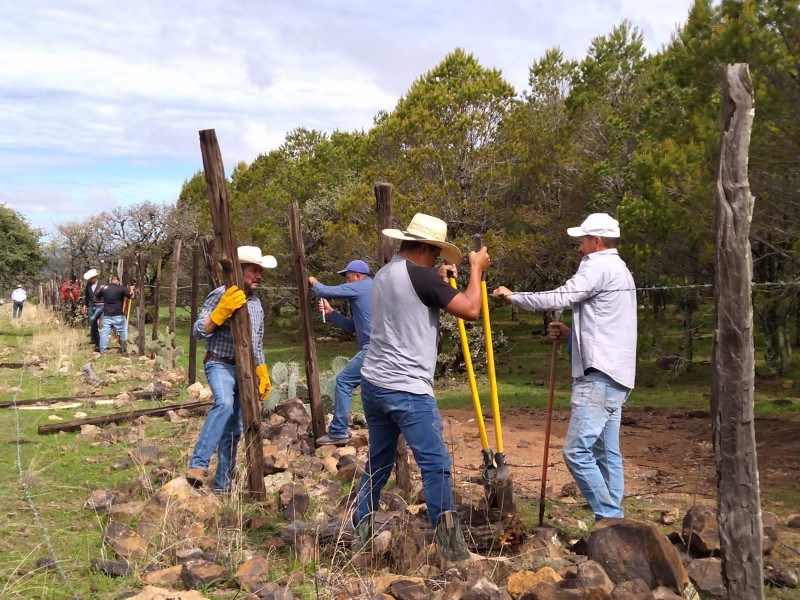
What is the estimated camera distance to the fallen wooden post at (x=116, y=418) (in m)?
9.17

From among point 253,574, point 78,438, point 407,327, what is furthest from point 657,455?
point 78,438

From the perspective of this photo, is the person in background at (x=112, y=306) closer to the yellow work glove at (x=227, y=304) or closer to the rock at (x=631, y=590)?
the yellow work glove at (x=227, y=304)

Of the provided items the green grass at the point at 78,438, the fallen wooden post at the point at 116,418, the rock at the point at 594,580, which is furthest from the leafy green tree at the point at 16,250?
the rock at the point at 594,580

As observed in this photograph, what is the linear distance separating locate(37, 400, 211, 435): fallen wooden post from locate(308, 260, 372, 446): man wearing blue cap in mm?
2250

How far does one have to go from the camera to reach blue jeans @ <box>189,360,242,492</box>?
618cm

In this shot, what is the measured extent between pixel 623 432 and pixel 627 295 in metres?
6.16

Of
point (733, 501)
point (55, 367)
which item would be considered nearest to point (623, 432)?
point (733, 501)

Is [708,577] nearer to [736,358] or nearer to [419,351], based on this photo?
[736,358]

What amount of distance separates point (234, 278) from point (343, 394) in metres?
2.78

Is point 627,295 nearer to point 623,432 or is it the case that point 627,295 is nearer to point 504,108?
point 623,432

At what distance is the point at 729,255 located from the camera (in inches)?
154

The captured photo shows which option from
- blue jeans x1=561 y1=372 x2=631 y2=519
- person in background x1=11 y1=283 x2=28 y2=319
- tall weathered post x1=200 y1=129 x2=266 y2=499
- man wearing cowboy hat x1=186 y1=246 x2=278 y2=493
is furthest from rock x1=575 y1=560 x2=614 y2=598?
person in background x1=11 y1=283 x2=28 y2=319

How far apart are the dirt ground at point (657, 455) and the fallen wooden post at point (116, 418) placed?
3191mm

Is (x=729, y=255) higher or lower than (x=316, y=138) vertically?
lower
